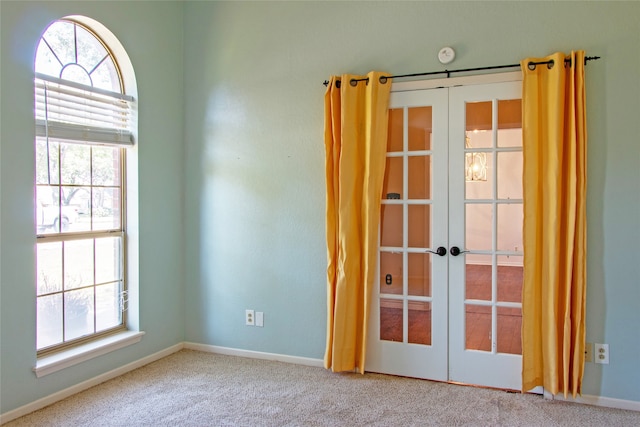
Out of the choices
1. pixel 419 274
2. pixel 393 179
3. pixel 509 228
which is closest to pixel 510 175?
pixel 509 228

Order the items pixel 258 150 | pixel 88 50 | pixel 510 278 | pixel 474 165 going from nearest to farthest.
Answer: pixel 510 278
pixel 474 165
pixel 88 50
pixel 258 150

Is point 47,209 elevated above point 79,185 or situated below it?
below

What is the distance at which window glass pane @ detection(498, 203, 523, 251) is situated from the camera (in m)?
3.09

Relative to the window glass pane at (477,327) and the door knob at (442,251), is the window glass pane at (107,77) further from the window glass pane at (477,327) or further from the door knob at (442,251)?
the window glass pane at (477,327)

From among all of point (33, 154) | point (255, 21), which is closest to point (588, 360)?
point (255, 21)

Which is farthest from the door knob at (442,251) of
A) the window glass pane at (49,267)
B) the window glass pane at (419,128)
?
the window glass pane at (49,267)

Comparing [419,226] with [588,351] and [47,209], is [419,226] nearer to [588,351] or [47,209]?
[588,351]

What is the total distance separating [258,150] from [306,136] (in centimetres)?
43

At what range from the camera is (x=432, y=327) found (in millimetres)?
3285

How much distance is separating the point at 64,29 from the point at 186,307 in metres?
2.31

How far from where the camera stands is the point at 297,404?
292 centimetres

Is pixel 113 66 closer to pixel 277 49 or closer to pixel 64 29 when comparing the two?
pixel 64 29

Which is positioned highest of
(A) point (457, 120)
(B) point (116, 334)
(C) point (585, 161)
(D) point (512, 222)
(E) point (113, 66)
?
(E) point (113, 66)

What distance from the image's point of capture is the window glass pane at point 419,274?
10.9 ft
